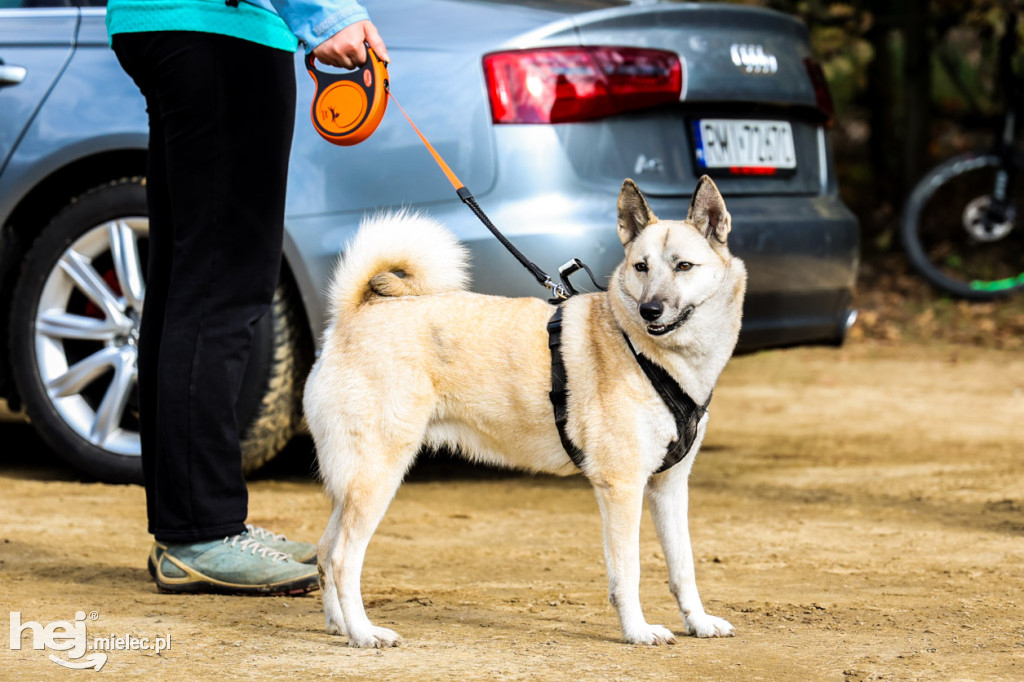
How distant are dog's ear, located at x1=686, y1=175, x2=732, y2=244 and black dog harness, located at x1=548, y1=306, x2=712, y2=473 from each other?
1.15 ft

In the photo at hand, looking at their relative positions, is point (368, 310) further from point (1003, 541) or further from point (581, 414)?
point (1003, 541)

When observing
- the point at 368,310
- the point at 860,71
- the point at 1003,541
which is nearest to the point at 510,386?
the point at 368,310

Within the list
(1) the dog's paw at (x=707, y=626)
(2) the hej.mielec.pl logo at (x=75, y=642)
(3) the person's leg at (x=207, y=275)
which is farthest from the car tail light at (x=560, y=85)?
(2) the hej.mielec.pl logo at (x=75, y=642)

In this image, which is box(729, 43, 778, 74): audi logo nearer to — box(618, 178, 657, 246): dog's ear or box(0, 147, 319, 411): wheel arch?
box(618, 178, 657, 246): dog's ear

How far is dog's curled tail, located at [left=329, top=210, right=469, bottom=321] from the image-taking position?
3111 mm

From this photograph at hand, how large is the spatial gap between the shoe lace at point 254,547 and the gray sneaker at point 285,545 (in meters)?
0.03

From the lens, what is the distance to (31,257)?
4387 millimetres

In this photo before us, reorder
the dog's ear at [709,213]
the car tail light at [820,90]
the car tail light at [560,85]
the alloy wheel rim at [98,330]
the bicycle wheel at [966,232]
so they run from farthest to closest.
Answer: the bicycle wheel at [966,232] < the car tail light at [820,90] < the alloy wheel rim at [98,330] < the car tail light at [560,85] < the dog's ear at [709,213]

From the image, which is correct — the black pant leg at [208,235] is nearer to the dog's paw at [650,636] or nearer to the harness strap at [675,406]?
the harness strap at [675,406]

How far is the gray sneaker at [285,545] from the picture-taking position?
11.0ft

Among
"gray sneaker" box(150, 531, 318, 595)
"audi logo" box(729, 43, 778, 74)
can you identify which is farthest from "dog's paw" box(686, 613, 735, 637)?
"audi logo" box(729, 43, 778, 74)

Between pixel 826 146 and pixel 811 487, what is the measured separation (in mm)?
1347

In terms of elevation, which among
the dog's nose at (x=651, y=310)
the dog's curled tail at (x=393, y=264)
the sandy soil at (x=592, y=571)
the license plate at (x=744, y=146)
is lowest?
the sandy soil at (x=592, y=571)

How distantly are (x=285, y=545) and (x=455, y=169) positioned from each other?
134cm
